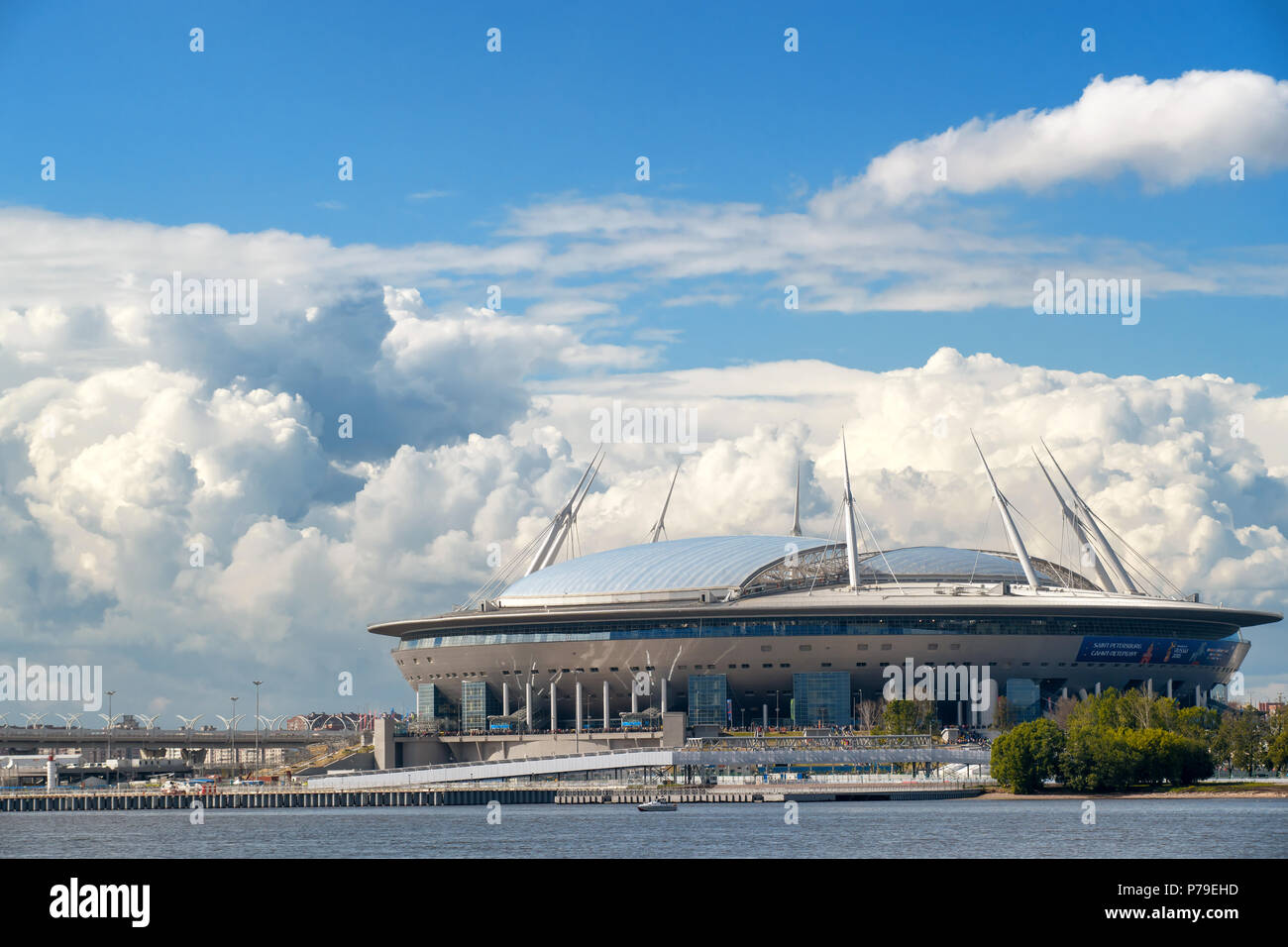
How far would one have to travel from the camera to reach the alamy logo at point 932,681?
427 ft

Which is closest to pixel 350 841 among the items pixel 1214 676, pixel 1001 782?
pixel 1001 782

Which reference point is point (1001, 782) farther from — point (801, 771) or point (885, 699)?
point (885, 699)

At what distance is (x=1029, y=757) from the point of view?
9106cm

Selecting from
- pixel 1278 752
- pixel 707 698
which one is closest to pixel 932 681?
pixel 707 698

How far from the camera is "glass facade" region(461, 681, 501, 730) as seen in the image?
141m

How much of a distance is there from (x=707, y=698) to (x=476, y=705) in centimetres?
2133
